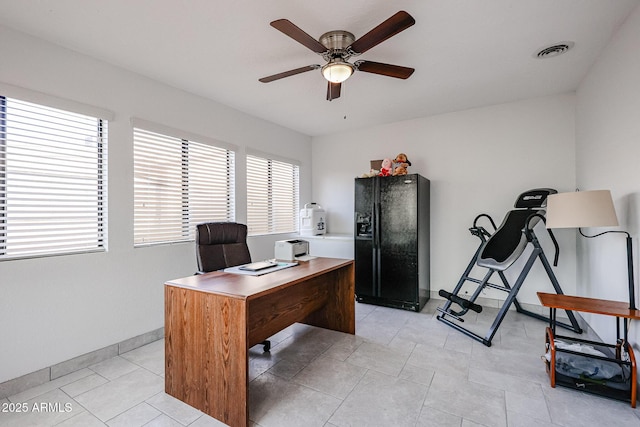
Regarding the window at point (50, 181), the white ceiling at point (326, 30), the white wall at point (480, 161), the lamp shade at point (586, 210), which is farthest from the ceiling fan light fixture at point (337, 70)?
the white wall at point (480, 161)

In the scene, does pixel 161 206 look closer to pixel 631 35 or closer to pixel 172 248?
pixel 172 248

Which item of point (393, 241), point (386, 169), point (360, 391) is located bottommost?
point (360, 391)

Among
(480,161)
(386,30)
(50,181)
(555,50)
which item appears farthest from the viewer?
(480,161)

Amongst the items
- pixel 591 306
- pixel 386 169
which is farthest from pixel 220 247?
pixel 591 306

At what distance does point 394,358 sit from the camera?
8.13 ft

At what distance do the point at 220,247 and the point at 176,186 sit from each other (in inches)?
36.9

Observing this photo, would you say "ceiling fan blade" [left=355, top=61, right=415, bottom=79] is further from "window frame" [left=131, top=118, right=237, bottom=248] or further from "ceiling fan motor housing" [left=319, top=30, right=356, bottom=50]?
"window frame" [left=131, top=118, right=237, bottom=248]

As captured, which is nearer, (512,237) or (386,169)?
(512,237)

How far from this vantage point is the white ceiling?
→ 6.18 ft

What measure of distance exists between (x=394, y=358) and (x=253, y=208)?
2.58 metres

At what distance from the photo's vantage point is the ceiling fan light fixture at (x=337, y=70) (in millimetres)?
2062

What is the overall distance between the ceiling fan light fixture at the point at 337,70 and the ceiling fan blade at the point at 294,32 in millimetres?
142

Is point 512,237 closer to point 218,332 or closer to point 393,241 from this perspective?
point 393,241

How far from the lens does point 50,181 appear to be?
7.39ft
